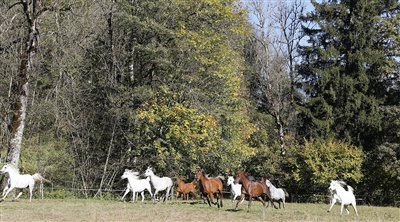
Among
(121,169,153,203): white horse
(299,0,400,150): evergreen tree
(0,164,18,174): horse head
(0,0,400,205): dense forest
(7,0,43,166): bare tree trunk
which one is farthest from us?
(299,0,400,150): evergreen tree

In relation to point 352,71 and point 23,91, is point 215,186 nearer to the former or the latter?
point 23,91

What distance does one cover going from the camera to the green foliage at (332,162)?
35.0m

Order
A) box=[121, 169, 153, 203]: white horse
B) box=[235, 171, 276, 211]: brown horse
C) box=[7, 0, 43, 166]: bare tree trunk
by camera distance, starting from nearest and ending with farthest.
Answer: box=[235, 171, 276, 211]: brown horse → box=[7, 0, 43, 166]: bare tree trunk → box=[121, 169, 153, 203]: white horse

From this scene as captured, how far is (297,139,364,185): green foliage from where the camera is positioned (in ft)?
115

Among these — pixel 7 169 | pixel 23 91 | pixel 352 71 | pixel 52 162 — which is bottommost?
pixel 7 169

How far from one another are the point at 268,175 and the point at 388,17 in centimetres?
1593

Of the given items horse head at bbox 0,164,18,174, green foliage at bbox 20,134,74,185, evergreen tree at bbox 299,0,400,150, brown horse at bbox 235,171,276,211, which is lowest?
brown horse at bbox 235,171,276,211

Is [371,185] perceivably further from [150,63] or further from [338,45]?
[150,63]

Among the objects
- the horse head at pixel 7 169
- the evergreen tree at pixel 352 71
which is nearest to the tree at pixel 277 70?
the evergreen tree at pixel 352 71

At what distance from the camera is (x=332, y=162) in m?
35.0

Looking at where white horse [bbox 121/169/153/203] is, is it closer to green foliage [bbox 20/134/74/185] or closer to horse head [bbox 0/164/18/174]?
horse head [bbox 0/164/18/174]

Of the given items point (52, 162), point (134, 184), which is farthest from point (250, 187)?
point (52, 162)

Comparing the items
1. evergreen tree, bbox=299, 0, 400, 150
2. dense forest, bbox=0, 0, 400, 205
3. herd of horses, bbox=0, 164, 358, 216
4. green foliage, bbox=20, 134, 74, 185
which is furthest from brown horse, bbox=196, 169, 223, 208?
evergreen tree, bbox=299, 0, 400, 150

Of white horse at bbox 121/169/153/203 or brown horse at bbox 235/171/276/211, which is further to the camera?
white horse at bbox 121/169/153/203
